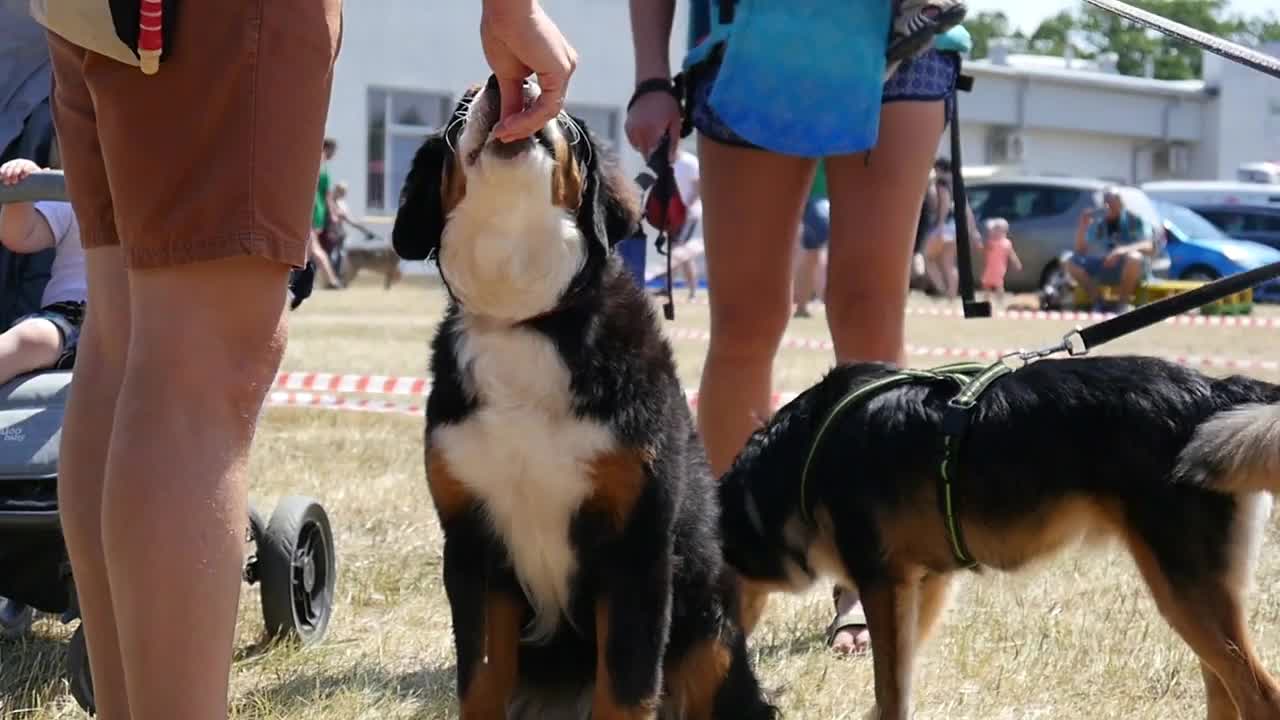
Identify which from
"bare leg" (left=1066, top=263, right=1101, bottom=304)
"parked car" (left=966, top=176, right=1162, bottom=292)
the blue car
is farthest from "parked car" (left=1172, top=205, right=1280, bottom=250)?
"bare leg" (left=1066, top=263, right=1101, bottom=304)

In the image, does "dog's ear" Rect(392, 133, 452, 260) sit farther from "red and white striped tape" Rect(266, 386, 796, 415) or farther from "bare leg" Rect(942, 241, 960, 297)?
"bare leg" Rect(942, 241, 960, 297)

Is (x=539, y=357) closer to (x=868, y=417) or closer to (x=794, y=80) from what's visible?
(x=868, y=417)

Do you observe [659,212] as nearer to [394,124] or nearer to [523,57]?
[523,57]

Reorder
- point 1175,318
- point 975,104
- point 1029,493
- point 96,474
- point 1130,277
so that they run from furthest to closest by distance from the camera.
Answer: point 975,104 → point 1130,277 → point 1175,318 → point 1029,493 → point 96,474

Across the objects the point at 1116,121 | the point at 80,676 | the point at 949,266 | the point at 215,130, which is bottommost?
the point at 949,266

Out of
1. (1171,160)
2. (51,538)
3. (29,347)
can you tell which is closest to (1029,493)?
(51,538)

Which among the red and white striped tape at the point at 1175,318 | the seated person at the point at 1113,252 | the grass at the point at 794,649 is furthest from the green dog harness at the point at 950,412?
the seated person at the point at 1113,252

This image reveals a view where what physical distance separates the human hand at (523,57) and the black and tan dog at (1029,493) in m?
1.34

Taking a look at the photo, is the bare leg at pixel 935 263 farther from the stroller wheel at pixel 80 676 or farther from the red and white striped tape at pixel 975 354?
the stroller wheel at pixel 80 676

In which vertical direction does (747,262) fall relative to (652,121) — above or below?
below

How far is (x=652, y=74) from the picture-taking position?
398cm

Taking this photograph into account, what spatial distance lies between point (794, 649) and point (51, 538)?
1787 millimetres

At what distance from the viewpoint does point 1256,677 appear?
314 cm

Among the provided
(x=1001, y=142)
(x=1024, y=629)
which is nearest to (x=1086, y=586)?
(x=1024, y=629)
